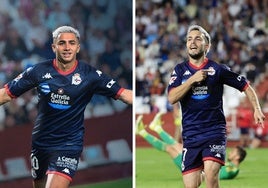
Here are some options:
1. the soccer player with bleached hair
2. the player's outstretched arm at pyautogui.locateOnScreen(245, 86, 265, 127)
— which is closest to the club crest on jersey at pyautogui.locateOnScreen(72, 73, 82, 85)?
the soccer player with bleached hair

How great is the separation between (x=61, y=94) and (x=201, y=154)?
1343mm

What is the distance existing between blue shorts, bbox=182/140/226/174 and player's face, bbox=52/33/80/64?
1.33 m

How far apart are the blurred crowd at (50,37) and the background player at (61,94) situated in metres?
4.30

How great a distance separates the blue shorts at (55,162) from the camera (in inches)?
269

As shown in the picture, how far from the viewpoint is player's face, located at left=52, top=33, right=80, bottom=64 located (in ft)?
23.3

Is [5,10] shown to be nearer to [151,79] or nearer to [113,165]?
[113,165]

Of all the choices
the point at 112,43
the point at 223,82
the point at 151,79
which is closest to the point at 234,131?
the point at 151,79

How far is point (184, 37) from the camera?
835 inches

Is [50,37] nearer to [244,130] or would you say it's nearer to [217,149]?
[217,149]

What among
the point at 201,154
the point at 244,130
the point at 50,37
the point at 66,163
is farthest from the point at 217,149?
the point at 244,130

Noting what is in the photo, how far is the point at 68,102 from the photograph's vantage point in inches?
276

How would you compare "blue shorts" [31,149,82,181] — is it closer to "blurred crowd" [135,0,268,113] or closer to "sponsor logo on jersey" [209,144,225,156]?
"sponsor logo on jersey" [209,144,225,156]

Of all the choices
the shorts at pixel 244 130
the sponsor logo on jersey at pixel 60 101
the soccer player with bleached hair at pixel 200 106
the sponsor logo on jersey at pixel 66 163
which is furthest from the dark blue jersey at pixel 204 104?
the shorts at pixel 244 130

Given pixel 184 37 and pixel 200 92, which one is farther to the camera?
pixel 184 37
